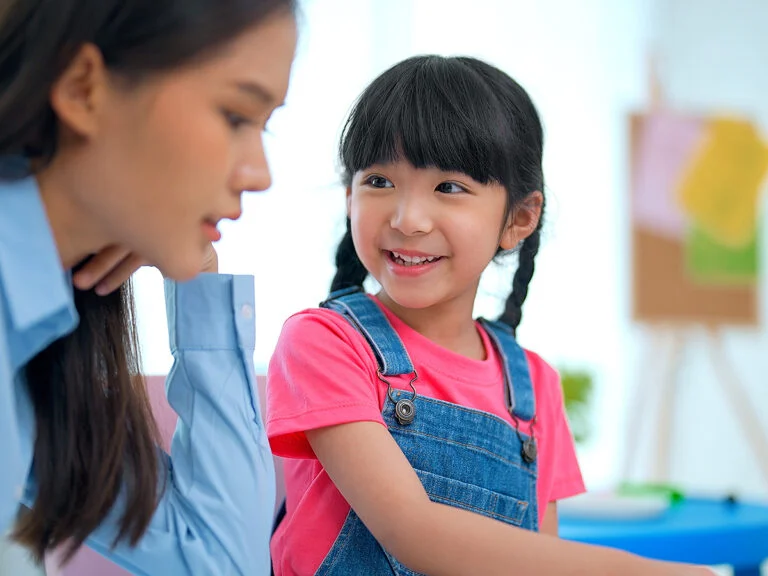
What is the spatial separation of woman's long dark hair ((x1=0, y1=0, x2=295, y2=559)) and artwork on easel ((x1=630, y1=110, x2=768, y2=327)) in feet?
9.54

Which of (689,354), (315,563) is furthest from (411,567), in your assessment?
(689,354)

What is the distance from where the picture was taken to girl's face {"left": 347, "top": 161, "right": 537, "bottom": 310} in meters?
1.06

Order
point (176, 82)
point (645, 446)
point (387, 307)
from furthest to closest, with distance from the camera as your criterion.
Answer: point (645, 446), point (387, 307), point (176, 82)

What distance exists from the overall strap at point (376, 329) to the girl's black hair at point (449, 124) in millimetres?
156

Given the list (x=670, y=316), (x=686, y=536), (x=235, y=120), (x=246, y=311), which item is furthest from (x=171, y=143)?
(x=670, y=316)

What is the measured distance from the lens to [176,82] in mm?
663

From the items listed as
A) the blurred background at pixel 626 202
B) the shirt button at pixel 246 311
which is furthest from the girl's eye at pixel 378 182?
the blurred background at pixel 626 202

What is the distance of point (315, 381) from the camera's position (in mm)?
1001

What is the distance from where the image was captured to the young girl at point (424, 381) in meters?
0.93

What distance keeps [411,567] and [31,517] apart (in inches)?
15.0

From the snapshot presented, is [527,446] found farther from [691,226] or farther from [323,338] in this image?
[691,226]

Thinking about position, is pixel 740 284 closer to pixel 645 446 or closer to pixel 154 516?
pixel 645 446

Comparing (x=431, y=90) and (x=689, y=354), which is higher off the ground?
(x=431, y=90)

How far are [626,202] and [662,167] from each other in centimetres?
19
